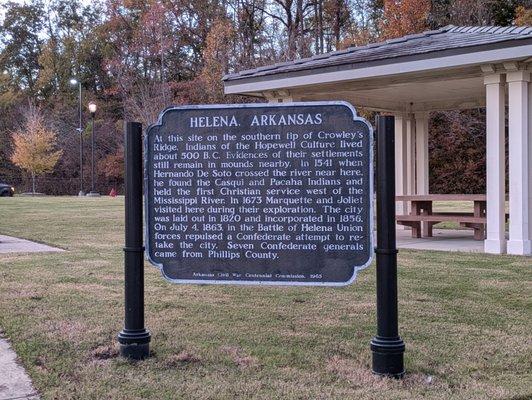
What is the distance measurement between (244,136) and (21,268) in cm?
557

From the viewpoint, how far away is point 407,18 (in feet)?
103

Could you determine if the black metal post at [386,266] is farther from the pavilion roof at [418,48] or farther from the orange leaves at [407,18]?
the orange leaves at [407,18]

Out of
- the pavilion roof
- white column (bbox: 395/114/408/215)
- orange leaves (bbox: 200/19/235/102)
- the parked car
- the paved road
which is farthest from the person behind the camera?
the parked car

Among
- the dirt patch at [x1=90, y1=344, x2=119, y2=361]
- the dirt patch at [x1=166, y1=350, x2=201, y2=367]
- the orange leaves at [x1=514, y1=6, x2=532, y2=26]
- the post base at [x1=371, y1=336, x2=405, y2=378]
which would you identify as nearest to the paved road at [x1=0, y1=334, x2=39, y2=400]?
the dirt patch at [x1=90, y1=344, x2=119, y2=361]

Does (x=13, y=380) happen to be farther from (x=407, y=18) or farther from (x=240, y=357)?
(x=407, y=18)

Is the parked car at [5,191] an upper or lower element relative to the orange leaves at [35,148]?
lower

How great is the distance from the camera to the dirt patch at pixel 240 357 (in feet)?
15.5

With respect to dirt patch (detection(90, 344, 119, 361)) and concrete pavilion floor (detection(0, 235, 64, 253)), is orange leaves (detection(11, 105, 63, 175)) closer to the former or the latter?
concrete pavilion floor (detection(0, 235, 64, 253))

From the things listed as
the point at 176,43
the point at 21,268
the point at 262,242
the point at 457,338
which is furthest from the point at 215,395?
the point at 176,43

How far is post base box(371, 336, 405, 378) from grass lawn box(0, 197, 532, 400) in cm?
8

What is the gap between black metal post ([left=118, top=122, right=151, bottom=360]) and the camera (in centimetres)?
485

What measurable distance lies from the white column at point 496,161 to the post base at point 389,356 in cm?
684

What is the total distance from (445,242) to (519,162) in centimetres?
273

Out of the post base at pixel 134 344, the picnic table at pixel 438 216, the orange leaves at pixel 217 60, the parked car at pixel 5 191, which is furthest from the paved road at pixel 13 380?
the parked car at pixel 5 191
